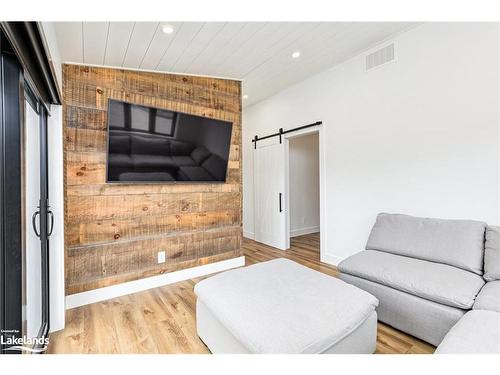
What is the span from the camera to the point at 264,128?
15.5 feet

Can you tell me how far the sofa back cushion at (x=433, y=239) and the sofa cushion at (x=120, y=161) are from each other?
8.88 feet

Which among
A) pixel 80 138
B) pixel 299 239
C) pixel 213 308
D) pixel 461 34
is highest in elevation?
pixel 461 34

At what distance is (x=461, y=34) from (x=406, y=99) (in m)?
0.65

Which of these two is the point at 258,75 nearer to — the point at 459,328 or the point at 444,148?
the point at 444,148

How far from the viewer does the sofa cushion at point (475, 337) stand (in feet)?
3.65

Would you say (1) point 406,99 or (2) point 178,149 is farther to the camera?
(2) point 178,149

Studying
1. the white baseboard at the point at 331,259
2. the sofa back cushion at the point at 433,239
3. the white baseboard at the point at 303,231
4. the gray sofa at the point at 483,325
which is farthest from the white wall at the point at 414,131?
the white baseboard at the point at 303,231

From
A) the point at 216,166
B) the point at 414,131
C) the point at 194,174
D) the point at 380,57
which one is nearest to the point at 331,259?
the point at 414,131

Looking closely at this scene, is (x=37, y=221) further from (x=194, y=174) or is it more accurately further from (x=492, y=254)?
(x=492, y=254)

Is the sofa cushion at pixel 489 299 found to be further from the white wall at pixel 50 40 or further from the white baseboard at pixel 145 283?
the white wall at pixel 50 40

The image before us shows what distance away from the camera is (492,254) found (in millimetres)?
1903

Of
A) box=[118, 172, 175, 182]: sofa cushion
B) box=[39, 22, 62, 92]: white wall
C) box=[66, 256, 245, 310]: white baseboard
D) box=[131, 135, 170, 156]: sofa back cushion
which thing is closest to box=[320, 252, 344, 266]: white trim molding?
box=[66, 256, 245, 310]: white baseboard

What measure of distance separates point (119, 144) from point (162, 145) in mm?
429
